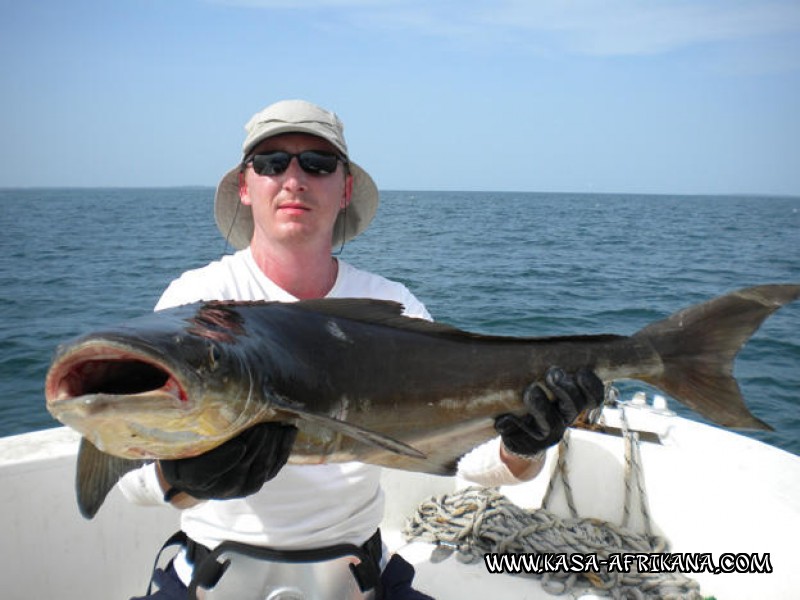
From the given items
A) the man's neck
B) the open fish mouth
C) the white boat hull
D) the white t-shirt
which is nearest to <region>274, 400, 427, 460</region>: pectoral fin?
the open fish mouth

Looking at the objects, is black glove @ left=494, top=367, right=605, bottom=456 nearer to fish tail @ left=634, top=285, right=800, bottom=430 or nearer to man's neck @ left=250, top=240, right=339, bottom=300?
fish tail @ left=634, top=285, right=800, bottom=430

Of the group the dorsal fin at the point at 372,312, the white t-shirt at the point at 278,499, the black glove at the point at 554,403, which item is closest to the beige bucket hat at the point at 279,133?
the white t-shirt at the point at 278,499

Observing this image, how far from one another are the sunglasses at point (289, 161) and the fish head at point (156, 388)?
128cm

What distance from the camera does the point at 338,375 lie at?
2168 mm

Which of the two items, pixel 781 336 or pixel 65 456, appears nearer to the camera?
pixel 65 456

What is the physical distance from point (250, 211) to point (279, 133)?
2.53ft

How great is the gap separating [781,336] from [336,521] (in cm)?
1276

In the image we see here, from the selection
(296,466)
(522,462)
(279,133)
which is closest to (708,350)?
(522,462)

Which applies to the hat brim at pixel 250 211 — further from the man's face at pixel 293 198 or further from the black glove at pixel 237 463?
the black glove at pixel 237 463

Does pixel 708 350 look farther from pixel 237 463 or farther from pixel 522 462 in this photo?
pixel 237 463

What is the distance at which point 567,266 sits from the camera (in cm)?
2222

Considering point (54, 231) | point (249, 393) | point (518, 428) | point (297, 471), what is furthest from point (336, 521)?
point (54, 231)

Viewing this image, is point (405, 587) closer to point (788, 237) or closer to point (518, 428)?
point (518, 428)

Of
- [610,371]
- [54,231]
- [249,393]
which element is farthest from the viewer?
[54,231]
